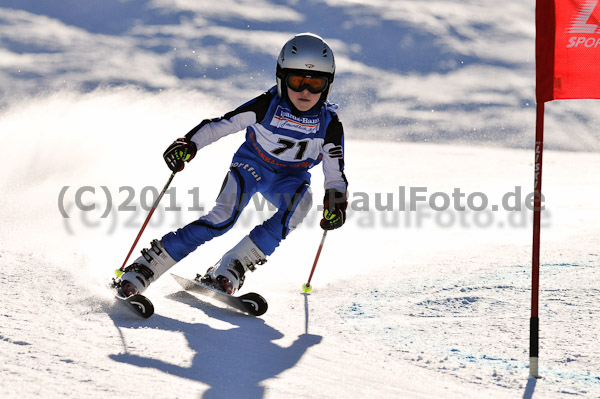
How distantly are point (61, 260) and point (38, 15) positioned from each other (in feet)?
58.3

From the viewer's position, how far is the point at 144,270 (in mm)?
4258

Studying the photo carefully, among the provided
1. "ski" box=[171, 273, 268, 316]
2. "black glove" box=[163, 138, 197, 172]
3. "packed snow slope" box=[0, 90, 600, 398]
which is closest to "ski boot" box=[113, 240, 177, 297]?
"packed snow slope" box=[0, 90, 600, 398]

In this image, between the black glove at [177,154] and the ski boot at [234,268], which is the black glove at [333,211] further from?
the black glove at [177,154]

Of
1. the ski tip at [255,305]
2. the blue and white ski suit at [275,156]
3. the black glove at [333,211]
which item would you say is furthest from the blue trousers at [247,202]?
the ski tip at [255,305]

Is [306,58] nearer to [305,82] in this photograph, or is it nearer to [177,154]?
[305,82]

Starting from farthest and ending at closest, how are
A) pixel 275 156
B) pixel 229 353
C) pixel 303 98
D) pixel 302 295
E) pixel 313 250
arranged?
pixel 313 250, pixel 302 295, pixel 275 156, pixel 303 98, pixel 229 353

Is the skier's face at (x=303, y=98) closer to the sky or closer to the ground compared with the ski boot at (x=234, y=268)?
closer to the sky

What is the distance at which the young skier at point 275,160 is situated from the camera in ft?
14.4

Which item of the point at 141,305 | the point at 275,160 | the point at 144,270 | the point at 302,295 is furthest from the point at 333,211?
the point at 141,305

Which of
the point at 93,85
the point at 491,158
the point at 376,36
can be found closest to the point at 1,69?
the point at 93,85

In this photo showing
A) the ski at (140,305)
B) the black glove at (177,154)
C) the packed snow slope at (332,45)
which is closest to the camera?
the ski at (140,305)

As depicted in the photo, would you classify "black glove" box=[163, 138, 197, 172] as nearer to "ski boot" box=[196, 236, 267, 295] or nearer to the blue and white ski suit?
the blue and white ski suit

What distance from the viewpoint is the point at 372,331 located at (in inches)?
160

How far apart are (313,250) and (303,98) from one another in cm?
225
